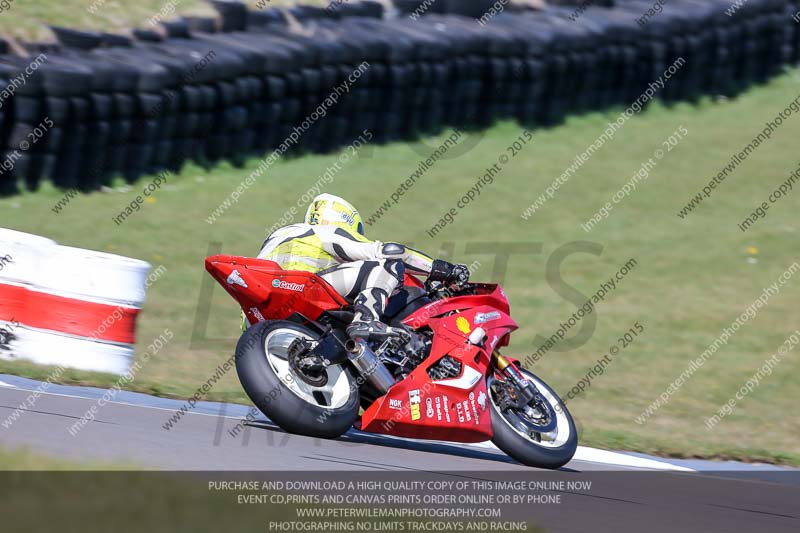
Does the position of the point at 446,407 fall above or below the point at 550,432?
above

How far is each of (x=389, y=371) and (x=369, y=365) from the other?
0.96 feet

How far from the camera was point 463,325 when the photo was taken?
271 inches

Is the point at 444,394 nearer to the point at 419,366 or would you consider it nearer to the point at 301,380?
the point at 419,366

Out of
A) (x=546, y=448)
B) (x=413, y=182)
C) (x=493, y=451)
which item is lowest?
(x=413, y=182)

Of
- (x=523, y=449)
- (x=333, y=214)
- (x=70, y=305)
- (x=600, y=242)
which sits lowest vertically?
(x=600, y=242)

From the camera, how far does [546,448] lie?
671 cm

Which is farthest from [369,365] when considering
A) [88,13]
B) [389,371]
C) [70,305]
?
[88,13]

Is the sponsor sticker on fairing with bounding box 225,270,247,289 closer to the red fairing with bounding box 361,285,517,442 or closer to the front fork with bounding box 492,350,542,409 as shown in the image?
the red fairing with bounding box 361,285,517,442

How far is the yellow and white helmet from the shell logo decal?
0.82m
